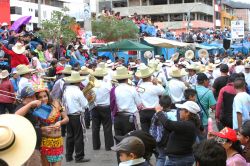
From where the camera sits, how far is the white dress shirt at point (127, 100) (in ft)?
33.6

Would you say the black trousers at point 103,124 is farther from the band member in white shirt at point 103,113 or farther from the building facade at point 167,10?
the building facade at point 167,10

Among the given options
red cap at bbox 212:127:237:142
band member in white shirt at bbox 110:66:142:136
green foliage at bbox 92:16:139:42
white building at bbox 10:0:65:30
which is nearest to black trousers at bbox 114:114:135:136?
band member in white shirt at bbox 110:66:142:136

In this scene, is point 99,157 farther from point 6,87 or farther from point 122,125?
point 6,87

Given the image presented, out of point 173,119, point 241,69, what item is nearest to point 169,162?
point 173,119

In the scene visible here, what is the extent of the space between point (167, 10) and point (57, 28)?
2618 inches

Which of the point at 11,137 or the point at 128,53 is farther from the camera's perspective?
the point at 128,53

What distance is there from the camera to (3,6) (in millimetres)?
57031

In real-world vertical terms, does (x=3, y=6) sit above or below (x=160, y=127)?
above

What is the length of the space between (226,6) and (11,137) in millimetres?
117929

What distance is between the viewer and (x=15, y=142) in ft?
14.1

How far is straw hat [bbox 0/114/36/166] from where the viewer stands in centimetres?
415

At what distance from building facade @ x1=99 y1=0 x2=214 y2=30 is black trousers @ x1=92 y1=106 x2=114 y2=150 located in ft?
239

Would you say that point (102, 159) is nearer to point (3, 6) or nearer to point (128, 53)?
point (128, 53)

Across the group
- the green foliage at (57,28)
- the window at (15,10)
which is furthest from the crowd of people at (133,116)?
the window at (15,10)
